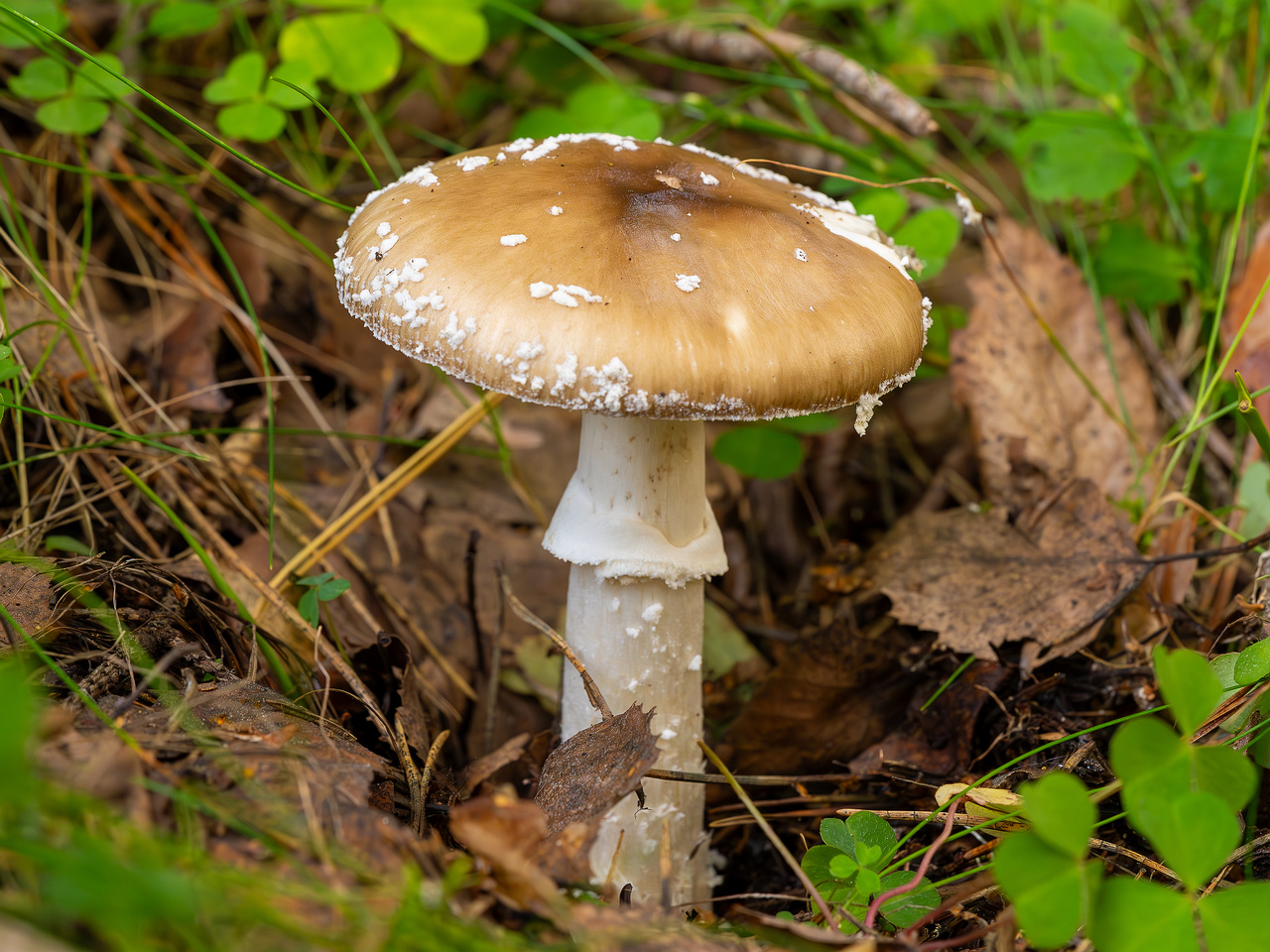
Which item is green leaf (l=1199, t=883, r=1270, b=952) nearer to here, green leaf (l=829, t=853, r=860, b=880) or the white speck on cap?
green leaf (l=829, t=853, r=860, b=880)

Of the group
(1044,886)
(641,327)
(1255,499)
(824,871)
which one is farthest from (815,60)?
(1044,886)

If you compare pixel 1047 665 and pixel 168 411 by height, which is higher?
pixel 168 411

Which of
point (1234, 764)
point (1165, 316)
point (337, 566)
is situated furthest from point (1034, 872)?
point (1165, 316)

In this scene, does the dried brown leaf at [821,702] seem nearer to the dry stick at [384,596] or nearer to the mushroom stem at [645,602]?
the mushroom stem at [645,602]

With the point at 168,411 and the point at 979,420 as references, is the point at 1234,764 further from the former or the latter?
the point at 168,411

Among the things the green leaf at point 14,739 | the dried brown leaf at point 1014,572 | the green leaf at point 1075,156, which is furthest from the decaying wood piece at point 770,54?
the green leaf at point 14,739
